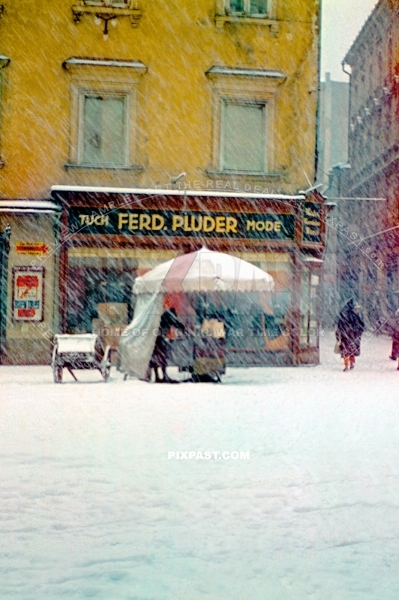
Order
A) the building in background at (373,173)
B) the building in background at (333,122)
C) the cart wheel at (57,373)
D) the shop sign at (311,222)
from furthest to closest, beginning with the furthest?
1. the building in background at (333,122)
2. the building in background at (373,173)
3. the shop sign at (311,222)
4. the cart wheel at (57,373)

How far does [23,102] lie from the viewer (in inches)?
798

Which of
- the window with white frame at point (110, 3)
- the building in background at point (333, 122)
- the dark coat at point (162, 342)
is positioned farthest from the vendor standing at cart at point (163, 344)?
the building in background at point (333, 122)

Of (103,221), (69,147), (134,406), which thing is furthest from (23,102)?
(134,406)

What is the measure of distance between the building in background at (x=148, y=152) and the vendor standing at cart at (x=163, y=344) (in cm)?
413

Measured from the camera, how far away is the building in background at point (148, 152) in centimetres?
2027

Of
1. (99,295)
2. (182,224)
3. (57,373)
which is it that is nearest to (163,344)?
(57,373)

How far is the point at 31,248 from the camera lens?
66.4ft

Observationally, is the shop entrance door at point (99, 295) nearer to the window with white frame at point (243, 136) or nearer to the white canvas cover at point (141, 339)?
the white canvas cover at point (141, 339)

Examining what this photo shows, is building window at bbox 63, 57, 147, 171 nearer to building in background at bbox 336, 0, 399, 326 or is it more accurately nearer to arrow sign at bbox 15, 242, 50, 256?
arrow sign at bbox 15, 242, 50, 256

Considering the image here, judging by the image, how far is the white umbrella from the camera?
52.1ft

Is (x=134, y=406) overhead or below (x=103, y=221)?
below

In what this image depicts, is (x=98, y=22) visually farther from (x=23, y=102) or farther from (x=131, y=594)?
(x=131, y=594)

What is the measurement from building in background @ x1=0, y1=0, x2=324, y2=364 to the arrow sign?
0.15 ft

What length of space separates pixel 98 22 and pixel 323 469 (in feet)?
49.8
